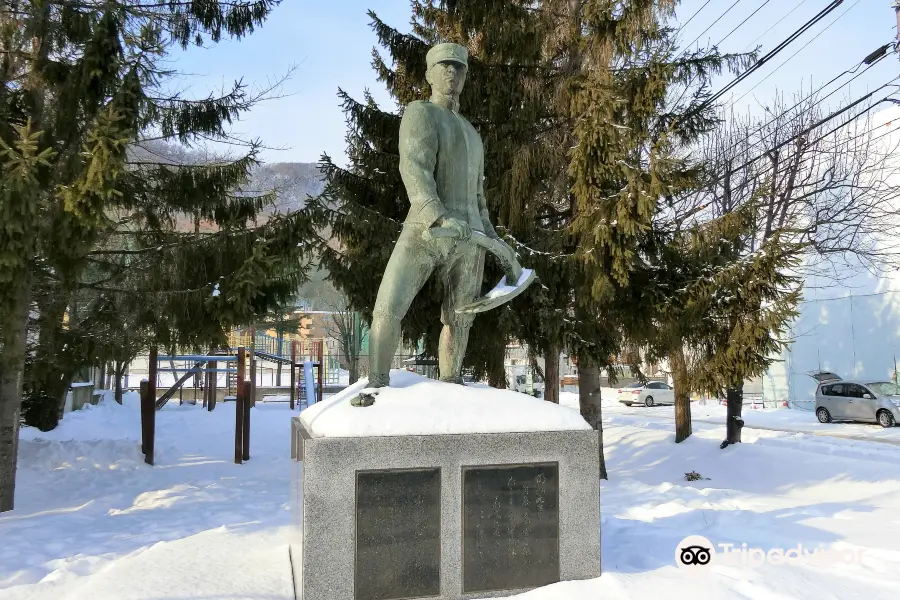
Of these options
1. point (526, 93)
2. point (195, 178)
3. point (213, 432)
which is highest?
point (526, 93)

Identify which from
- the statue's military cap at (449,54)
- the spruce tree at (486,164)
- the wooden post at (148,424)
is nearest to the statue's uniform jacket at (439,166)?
the statue's military cap at (449,54)

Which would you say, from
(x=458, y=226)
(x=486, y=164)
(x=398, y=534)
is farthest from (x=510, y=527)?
(x=486, y=164)

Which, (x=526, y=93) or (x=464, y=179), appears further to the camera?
(x=526, y=93)

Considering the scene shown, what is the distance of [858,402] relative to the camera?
1806 cm

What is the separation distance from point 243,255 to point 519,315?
3.61 m

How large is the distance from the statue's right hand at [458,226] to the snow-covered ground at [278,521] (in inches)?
82.1

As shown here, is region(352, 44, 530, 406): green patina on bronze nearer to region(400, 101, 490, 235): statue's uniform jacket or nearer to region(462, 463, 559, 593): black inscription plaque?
region(400, 101, 490, 235): statue's uniform jacket

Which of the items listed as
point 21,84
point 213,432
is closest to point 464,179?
point 21,84

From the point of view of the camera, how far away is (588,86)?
7.90 m

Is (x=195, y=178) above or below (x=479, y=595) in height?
above

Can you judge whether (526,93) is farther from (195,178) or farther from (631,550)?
(631,550)

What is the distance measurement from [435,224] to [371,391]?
107 cm

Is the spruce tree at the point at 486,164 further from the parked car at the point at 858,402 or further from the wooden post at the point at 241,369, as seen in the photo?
the parked car at the point at 858,402

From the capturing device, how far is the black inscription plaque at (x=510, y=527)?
352 cm
